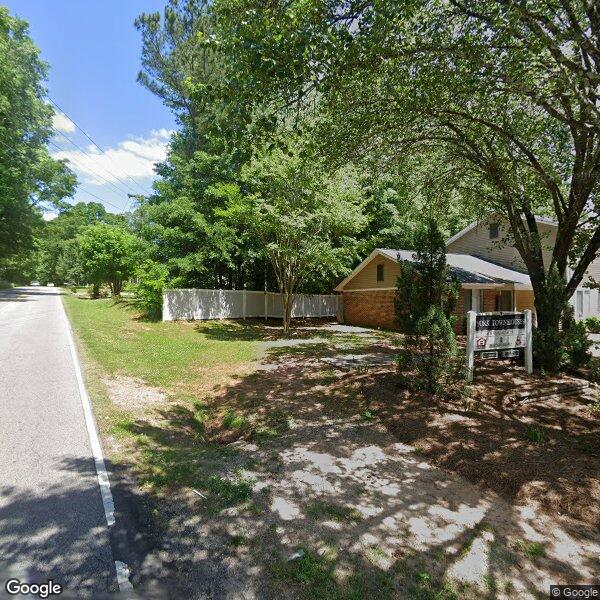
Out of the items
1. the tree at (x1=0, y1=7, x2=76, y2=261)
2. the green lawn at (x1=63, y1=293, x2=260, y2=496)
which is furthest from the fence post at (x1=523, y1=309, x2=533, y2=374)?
the tree at (x1=0, y1=7, x2=76, y2=261)

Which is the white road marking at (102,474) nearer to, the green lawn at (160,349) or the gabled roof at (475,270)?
the green lawn at (160,349)

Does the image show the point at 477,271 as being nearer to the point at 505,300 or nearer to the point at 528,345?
the point at 505,300

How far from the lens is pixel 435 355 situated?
6.63 meters

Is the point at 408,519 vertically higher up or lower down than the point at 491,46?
lower down

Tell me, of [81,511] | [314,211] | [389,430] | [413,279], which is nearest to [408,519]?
[389,430]

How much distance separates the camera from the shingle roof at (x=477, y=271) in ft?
56.0

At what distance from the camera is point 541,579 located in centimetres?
287

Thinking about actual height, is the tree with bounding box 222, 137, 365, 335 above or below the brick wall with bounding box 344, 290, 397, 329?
above

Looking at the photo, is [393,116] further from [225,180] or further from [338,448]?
[225,180]

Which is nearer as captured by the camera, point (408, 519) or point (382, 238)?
point (408, 519)

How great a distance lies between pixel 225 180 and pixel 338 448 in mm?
18293

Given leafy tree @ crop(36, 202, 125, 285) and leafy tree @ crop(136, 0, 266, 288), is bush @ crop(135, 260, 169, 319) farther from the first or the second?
→ leafy tree @ crop(36, 202, 125, 285)

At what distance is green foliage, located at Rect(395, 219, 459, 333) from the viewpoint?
22.2ft

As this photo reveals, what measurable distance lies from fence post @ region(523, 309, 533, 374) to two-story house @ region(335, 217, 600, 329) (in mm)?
8378
